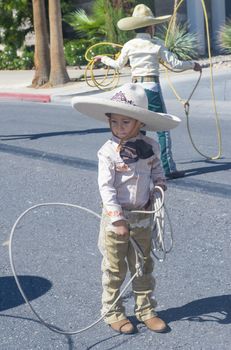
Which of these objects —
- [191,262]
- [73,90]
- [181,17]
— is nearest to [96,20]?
[181,17]

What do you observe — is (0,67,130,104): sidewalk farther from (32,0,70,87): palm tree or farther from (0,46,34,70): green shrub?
(0,46,34,70): green shrub

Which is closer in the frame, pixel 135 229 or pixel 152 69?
pixel 135 229

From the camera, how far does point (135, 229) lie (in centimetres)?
421

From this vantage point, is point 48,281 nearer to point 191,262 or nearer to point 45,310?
point 45,310

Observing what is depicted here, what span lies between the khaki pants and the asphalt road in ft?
0.44

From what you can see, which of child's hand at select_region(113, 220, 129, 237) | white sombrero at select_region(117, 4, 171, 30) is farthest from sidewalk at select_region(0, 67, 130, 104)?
child's hand at select_region(113, 220, 129, 237)

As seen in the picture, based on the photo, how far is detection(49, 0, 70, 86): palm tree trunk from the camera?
2039 cm

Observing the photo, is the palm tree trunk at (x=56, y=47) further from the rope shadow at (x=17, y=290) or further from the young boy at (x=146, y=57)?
the rope shadow at (x=17, y=290)

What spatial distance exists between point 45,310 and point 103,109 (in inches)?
56.7

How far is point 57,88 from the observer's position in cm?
2062

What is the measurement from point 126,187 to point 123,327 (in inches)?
33.4

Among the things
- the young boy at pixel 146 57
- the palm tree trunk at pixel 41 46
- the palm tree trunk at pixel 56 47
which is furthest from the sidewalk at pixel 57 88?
the young boy at pixel 146 57

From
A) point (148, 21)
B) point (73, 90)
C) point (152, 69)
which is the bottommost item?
point (73, 90)

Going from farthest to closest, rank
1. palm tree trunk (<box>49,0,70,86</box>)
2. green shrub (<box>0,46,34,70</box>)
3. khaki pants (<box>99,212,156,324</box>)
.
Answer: green shrub (<box>0,46,34,70</box>), palm tree trunk (<box>49,0,70,86</box>), khaki pants (<box>99,212,156,324</box>)
